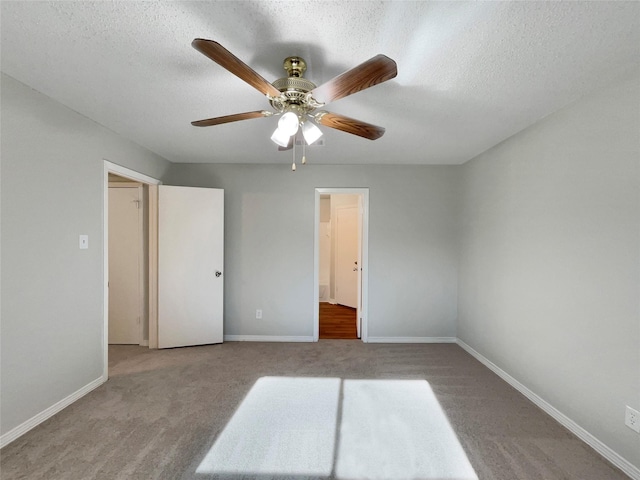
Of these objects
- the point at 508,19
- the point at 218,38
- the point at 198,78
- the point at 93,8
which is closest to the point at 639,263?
the point at 508,19

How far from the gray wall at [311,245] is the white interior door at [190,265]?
0.69ft

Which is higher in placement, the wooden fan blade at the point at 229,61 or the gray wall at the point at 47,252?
the wooden fan blade at the point at 229,61

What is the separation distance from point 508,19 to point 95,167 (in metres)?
3.02

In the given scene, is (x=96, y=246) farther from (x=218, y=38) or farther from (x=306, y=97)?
(x=306, y=97)

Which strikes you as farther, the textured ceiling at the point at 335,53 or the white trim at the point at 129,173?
the white trim at the point at 129,173

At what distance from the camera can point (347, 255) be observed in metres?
5.63

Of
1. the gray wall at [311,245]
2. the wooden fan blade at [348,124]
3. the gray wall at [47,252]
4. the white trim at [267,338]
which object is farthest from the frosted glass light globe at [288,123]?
the white trim at [267,338]

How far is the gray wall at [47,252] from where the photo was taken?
178 centimetres

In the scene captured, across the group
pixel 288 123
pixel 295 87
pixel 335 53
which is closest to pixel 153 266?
pixel 288 123

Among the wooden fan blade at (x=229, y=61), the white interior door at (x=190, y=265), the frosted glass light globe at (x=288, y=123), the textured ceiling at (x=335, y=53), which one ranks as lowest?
the white interior door at (x=190, y=265)

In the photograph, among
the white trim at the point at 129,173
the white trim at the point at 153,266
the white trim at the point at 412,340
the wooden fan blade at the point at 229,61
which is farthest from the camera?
the white trim at the point at 412,340

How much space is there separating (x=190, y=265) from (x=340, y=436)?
2514mm

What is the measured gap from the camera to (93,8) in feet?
4.05

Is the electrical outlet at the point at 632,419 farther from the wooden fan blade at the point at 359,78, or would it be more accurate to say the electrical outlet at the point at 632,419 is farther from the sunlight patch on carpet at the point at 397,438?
the wooden fan blade at the point at 359,78
